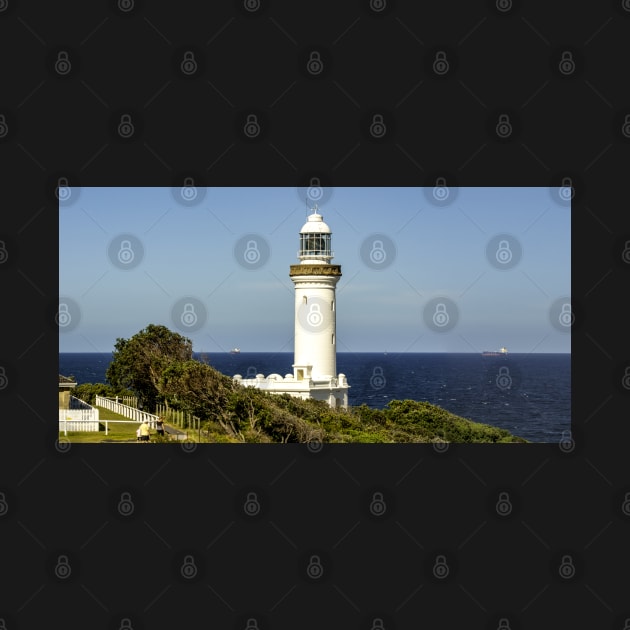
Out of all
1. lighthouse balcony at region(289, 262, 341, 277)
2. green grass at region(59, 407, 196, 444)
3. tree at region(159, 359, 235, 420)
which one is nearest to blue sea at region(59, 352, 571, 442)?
lighthouse balcony at region(289, 262, 341, 277)

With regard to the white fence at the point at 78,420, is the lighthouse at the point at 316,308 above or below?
above

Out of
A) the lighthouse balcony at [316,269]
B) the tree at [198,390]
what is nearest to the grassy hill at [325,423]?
the tree at [198,390]

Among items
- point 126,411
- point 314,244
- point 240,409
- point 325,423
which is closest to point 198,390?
point 240,409

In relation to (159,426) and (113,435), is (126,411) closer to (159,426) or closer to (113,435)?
(159,426)

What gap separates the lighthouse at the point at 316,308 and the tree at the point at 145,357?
190 inches

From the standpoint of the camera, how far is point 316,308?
141ft

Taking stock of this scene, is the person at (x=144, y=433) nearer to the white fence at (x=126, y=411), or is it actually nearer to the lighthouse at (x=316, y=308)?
the white fence at (x=126, y=411)

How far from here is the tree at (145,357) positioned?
120 feet

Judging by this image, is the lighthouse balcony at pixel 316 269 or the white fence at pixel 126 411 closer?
the white fence at pixel 126 411

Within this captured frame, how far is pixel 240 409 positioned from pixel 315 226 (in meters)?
14.5
